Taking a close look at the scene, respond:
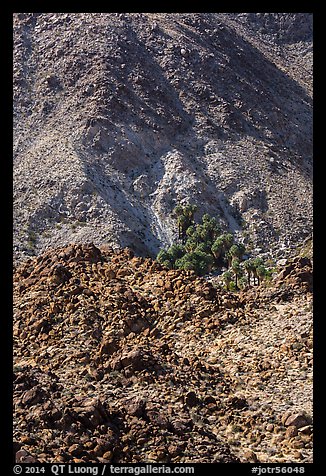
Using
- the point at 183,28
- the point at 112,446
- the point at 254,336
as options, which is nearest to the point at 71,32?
the point at 183,28

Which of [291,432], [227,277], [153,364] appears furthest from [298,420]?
[227,277]

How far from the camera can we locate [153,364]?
657 inches

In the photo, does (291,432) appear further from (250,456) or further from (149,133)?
(149,133)

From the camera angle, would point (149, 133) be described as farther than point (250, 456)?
Yes

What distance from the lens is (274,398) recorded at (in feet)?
54.3

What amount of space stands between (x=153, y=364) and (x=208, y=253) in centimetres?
3699

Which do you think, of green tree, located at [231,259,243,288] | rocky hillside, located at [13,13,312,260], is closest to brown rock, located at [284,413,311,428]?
green tree, located at [231,259,243,288]

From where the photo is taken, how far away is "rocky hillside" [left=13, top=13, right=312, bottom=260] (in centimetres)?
5706

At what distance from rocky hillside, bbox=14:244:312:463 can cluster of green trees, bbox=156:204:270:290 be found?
20.7 meters

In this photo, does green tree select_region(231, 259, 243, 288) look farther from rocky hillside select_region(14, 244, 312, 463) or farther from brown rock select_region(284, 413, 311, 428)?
brown rock select_region(284, 413, 311, 428)

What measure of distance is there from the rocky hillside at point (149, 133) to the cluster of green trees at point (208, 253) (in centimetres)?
177

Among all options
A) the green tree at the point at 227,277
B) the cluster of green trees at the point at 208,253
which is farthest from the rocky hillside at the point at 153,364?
the green tree at the point at 227,277

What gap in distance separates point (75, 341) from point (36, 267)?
5.17 m
